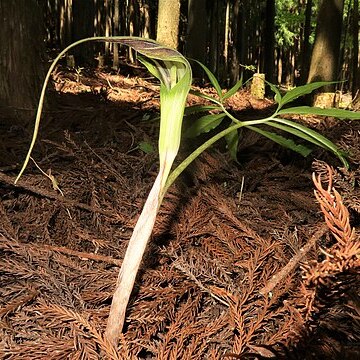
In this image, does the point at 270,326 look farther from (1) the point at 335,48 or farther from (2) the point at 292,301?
(1) the point at 335,48

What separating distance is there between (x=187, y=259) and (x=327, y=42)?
5893 mm

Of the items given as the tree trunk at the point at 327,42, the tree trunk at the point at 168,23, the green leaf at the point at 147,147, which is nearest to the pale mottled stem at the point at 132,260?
the green leaf at the point at 147,147

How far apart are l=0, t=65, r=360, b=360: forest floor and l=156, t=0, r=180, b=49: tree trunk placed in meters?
4.06

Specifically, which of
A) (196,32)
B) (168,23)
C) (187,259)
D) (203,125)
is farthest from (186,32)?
(187,259)

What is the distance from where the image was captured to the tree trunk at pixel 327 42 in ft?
20.5

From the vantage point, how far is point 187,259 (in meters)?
1.22

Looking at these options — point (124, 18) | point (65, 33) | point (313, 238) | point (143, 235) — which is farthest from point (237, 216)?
point (124, 18)

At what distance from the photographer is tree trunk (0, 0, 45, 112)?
2.45m

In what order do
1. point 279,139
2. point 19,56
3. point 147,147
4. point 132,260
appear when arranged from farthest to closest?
point 19,56 → point 147,147 → point 279,139 → point 132,260

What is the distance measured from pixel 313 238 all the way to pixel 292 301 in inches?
9.2

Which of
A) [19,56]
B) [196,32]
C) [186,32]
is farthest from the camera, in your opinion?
[186,32]

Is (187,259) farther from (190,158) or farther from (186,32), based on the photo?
(186,32)

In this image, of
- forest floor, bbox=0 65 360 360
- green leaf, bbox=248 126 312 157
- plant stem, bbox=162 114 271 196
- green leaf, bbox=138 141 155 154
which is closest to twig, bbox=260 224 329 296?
forest floor, bbox=0 65 360 360

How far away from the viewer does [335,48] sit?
20.8 feet
